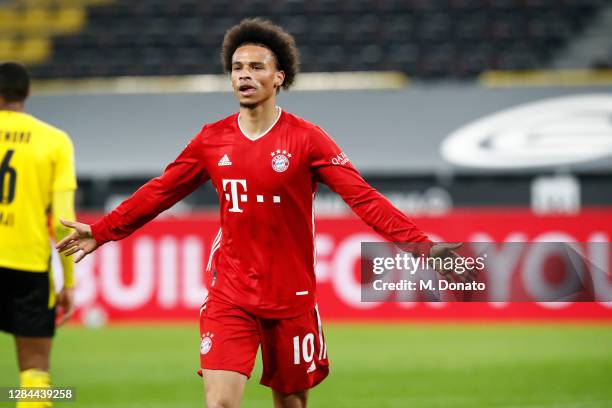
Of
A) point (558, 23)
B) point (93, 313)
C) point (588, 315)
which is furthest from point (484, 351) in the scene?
point (558, 23)

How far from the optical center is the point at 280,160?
4988 millimetres

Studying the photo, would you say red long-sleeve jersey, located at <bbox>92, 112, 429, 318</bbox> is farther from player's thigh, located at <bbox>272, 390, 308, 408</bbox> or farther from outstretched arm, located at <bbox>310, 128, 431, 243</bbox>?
player's thigh, located at <bbox>272, 390, 308, 408</bbox>

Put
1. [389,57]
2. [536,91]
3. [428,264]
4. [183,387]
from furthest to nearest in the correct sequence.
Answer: [389,57]
[536,91]
[183,387]
[428,264]

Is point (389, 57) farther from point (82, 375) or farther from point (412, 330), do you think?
point (82, 375)

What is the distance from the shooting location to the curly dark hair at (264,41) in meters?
5.18

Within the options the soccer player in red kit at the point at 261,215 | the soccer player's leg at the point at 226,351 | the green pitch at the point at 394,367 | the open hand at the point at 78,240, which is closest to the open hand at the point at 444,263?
the soccer player in red kit at the point at 261,215

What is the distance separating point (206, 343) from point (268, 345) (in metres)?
0.35

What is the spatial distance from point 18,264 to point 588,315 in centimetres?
976

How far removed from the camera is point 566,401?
26.9 ft

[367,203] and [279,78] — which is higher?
[279,78]

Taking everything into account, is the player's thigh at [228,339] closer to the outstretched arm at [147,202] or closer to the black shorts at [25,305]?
the outstretched arm at [147,202]

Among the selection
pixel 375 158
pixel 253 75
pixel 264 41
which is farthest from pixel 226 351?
pixel 375 158

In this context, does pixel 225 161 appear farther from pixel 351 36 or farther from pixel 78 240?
pixel 351 36

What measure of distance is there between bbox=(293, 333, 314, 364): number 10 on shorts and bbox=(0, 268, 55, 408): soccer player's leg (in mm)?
1474
